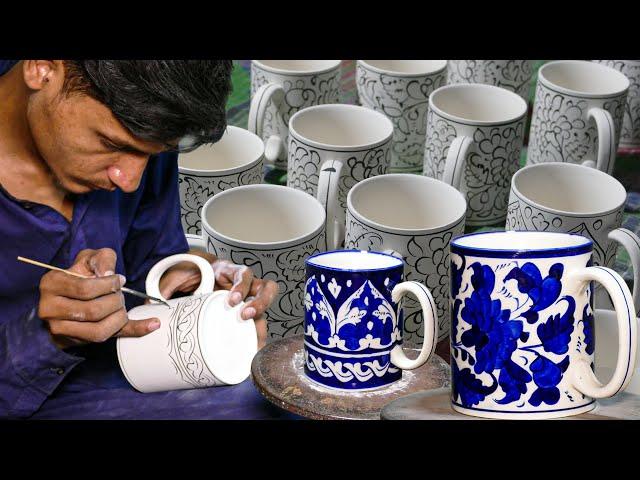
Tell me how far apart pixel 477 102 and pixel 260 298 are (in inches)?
16.4

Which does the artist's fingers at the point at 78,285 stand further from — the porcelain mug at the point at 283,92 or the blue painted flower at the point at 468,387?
the porcelain mug at the point at 283,92

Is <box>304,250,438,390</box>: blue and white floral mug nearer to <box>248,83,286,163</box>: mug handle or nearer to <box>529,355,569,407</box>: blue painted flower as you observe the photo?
<box>529,355,569,407</box>: blue painted flower

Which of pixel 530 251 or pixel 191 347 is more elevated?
pixel 530 251

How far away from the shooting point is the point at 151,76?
0.60m

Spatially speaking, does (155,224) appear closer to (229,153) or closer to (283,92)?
(229,153)

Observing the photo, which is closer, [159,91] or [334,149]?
[159,91]

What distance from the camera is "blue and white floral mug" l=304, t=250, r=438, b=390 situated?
25.7 inches

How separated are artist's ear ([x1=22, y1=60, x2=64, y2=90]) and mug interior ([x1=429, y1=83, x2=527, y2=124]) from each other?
1.54ft

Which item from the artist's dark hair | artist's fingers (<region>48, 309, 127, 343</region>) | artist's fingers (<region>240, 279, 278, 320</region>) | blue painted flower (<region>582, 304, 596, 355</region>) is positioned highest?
the artist's dark hair

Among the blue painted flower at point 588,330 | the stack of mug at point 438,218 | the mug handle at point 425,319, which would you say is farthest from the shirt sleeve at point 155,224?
the blue painted flower at point 588,330

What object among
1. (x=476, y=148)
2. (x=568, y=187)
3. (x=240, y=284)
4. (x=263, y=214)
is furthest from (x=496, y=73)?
(x=240, y=284)

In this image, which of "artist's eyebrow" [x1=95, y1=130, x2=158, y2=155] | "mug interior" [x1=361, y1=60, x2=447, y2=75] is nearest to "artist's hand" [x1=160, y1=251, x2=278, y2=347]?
"artist's eyebrow" [x1=95, y1=130, x2=158, y2=155]

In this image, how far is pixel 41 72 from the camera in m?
0.64
